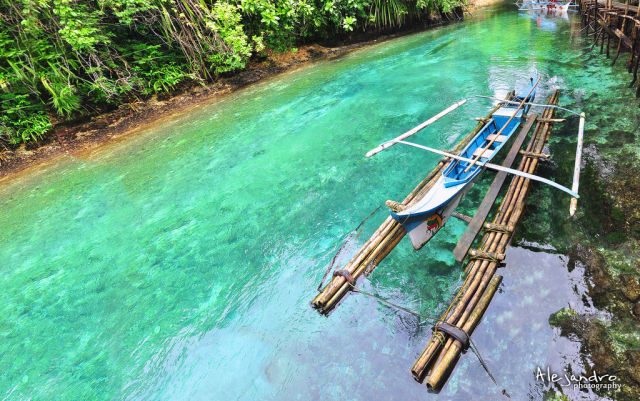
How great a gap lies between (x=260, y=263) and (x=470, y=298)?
4.29 metres

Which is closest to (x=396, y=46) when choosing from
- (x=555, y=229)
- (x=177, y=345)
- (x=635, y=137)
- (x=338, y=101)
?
(x=338, y=101)

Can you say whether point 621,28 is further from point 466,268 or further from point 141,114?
point 141,114

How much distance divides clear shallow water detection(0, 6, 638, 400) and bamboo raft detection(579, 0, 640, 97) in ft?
2.46

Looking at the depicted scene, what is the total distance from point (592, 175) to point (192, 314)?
9.35m

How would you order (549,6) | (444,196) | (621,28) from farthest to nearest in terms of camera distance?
(549,6), (621,28), (444,196)

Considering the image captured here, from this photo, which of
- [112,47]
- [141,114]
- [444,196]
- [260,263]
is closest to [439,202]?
[444,196]

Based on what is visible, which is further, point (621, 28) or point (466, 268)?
point (621, 28)

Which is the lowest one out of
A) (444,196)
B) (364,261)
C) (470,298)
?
(470,298)

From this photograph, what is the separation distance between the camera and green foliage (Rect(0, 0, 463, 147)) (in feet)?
39.2

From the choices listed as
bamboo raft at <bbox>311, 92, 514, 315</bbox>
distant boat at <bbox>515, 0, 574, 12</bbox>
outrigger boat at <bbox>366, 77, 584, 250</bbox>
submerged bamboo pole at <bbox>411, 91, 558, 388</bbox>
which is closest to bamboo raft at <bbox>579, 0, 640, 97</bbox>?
outrigger boat at <bbox>366, 77, 584, 250</bbox>

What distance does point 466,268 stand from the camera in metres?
5.61

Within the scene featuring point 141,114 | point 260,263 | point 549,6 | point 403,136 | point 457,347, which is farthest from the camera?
point 549,6

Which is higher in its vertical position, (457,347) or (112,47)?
(112,47)

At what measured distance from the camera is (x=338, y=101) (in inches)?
573
